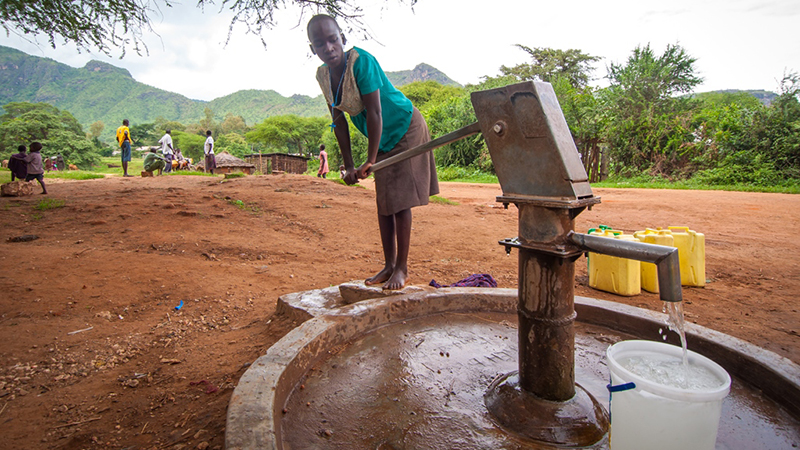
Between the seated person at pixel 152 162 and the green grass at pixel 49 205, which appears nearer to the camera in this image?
the green grass at pixel 49 205

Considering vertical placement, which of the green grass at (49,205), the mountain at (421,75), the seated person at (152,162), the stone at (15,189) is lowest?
the green grass at (49,205)

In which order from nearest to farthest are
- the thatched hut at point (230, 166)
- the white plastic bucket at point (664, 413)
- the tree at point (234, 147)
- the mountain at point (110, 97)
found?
1. the white plastic bucket at point (664, 413)
2. the thatched hut at point (230, 166)
3. the tree at point (234, 147)
4. the mountain at point (110, 97)

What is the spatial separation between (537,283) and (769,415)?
848 mm

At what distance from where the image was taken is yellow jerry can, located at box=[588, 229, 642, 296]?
3057 mm

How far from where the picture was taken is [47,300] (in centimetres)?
248

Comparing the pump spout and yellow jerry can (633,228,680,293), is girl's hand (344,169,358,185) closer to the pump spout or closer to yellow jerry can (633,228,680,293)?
the pump spout

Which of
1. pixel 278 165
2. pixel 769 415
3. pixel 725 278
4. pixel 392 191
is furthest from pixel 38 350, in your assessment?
pixel 278 165

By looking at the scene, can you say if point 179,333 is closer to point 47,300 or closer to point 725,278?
point 47,300

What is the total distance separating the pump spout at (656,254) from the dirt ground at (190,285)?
131 centimetres

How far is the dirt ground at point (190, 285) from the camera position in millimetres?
1605

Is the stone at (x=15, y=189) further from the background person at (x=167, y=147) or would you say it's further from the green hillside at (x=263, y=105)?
the green hillside at (x=263, y=105)

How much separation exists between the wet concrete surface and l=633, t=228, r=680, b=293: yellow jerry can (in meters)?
1.31

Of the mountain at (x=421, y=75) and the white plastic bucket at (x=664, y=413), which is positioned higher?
the mountain at (x=421, y=75)

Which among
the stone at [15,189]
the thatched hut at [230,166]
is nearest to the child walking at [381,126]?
the stone at [15,189]
